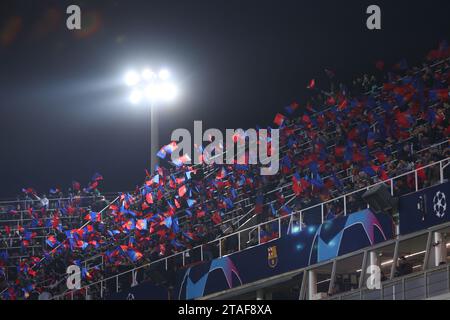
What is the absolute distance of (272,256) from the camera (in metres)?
18.2

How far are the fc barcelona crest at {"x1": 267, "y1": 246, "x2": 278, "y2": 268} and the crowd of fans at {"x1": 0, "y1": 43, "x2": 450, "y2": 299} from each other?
40 cm

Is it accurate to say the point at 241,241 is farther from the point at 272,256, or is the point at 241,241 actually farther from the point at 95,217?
the point at 95,217

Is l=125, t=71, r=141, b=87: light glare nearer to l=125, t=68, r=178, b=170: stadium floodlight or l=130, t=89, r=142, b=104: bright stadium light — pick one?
l=125, t=68, r=178, b=170: stadium floodlight

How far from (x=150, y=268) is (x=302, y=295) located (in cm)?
403

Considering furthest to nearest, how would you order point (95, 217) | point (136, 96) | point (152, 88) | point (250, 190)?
point (95, 217) < point (136, 96) < point (152, 88) < point (250, 190)

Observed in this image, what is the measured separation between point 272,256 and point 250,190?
3.49 meters

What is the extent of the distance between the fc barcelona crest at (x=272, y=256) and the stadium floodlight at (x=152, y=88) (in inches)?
250

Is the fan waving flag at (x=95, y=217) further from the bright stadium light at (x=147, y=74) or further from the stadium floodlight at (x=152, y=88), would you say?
the bright stadium light at (x=147, y=74)

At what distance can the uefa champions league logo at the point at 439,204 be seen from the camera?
49.4 ft

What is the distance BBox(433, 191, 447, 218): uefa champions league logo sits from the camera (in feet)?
49.4

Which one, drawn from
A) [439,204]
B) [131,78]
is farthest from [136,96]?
[439,204]

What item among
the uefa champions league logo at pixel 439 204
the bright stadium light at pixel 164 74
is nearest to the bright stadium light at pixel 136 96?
the bright stadium light at pixel 164 74

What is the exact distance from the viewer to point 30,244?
25984 millimetres
